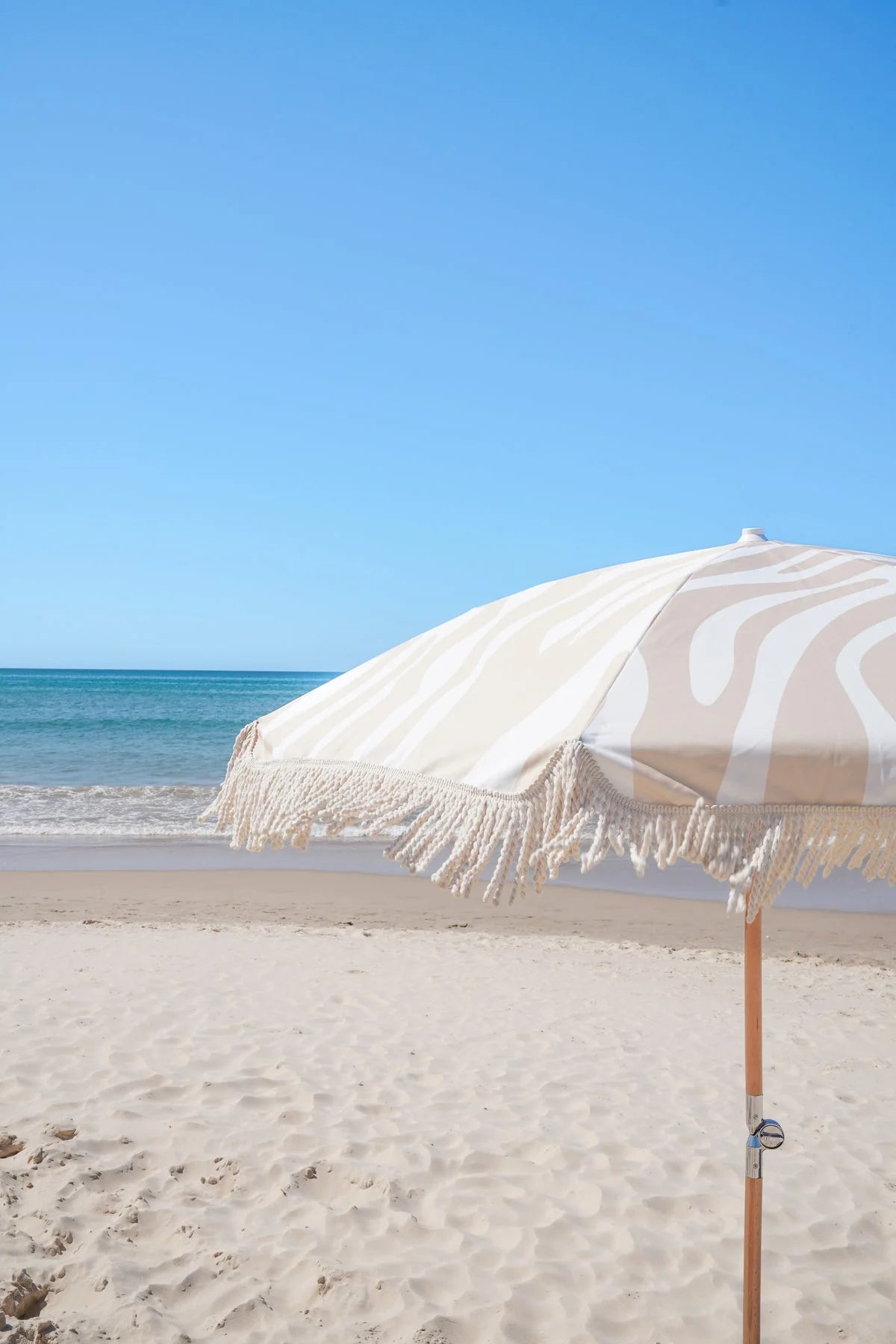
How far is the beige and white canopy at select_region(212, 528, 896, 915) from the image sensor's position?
63.0 inches

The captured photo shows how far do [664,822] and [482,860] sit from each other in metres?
0.32

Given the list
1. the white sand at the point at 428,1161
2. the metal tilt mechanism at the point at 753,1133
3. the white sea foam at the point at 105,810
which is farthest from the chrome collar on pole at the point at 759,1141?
the white sea foam at the point at 105,810

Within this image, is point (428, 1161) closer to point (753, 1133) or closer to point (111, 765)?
point (753, 1133)

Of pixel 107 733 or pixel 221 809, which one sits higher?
pixel 221 809

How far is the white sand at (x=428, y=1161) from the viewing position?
3398 millimetres

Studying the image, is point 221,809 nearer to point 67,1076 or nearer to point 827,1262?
point 827,1262

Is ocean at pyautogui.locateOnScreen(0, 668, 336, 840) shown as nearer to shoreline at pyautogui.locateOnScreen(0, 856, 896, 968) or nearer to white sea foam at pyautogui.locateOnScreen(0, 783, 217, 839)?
white sea foam at pyautogui.locateOnScreen(0, 783, 217, 839)

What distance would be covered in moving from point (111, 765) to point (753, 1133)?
26.5m

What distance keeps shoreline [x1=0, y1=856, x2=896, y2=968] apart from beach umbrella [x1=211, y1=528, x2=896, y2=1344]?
8171 mm

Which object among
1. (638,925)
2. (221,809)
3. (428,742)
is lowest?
(638,925)

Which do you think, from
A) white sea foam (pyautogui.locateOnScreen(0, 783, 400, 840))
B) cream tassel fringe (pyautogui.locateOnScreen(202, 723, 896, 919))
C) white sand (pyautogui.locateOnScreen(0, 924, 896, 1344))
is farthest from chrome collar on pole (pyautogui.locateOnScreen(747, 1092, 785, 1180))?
white sea foam (pyautogui.locateOnScreen(0, 783, 400, 840))

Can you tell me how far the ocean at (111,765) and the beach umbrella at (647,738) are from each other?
570 inches

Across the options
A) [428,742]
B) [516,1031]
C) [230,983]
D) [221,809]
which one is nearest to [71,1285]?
[221,809]

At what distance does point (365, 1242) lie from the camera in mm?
3744
